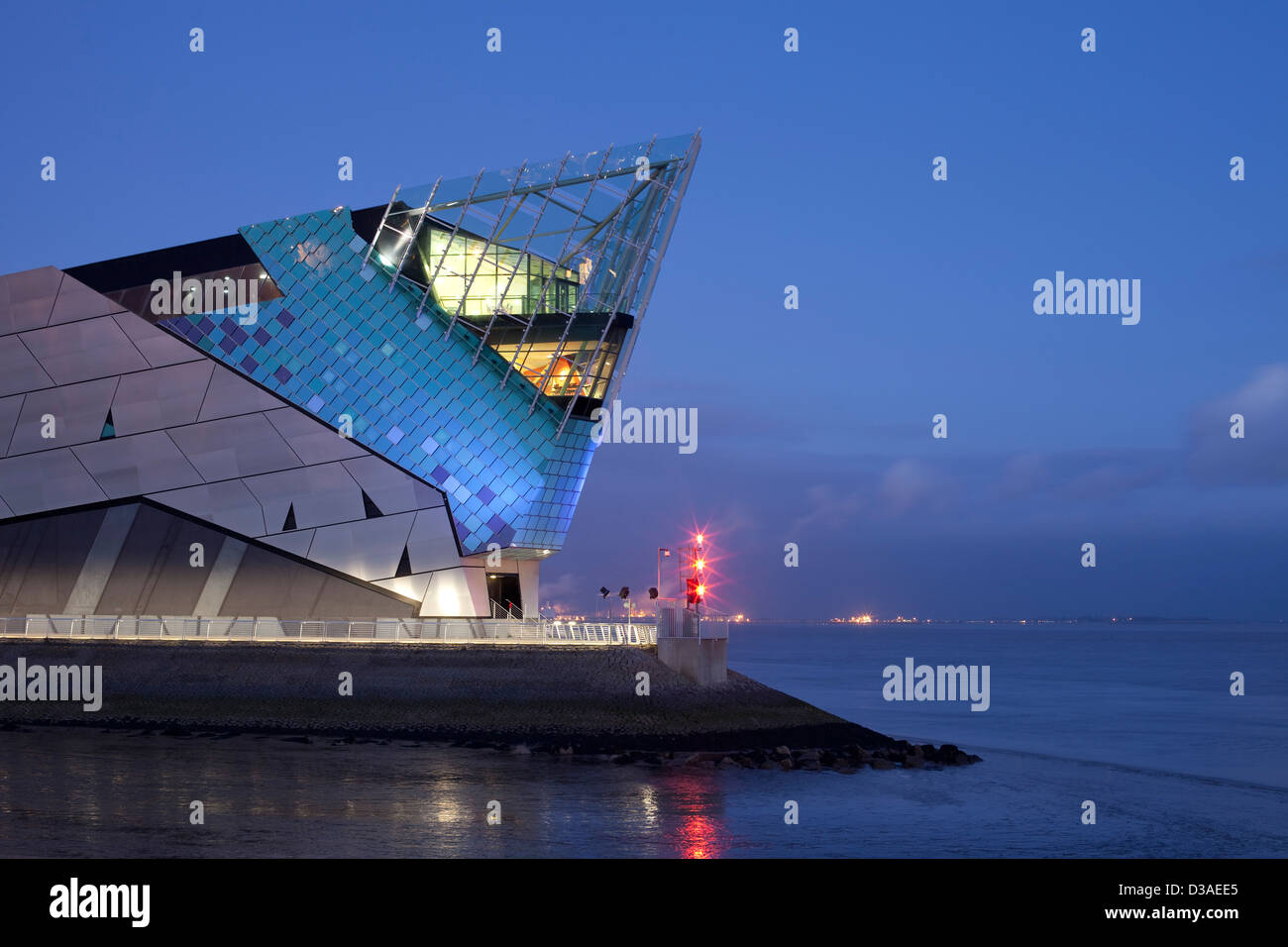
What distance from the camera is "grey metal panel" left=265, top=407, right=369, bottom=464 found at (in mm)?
54375

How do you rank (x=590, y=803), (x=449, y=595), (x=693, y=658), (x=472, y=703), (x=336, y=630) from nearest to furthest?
(x=590, y=803)
(x=472, y=703)
(x=693, y=658)
(x=336, y=630)
(x=449, y=595)

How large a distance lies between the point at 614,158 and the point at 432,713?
84.5ft

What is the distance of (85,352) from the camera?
182 feet

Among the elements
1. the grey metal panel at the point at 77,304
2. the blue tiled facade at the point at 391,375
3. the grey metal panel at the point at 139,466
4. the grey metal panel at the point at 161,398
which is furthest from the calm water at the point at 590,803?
the grey metal panel at the point at 77,304

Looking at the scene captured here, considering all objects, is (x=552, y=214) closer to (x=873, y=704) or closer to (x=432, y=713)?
(x=432, y=713)

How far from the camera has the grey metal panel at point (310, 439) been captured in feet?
178

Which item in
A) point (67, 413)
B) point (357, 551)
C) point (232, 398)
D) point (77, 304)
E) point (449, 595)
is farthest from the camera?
point (77, 304)

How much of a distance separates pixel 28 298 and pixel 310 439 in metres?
13.6

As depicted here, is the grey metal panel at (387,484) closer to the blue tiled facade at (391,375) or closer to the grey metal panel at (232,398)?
the blue tiled facade at (391,375)

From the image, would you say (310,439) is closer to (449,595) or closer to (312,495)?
(312,495)

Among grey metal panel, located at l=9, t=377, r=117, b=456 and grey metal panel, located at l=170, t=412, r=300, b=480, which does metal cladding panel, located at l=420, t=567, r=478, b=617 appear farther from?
grey metal panel, located at l=9, t=377, r=117, b=456

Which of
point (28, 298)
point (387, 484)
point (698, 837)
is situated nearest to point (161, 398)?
point (28, 298)

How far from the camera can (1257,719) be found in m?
69.8
